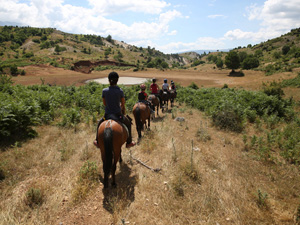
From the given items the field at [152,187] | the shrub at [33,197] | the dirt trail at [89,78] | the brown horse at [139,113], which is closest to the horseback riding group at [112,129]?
the field at [152,187]

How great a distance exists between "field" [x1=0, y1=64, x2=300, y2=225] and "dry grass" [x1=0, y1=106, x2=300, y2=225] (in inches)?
0.8

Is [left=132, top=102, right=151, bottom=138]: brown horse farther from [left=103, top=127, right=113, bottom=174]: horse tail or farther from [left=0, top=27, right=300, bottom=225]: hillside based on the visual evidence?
[left=103, top=127, right=113, bottom=174]: horse tail

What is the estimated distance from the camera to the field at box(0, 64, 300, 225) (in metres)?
3.66

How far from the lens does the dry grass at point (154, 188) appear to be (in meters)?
3.65

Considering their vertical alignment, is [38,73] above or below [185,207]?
above

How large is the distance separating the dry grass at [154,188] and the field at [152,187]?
0.07 ft

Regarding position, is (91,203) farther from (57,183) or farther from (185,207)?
(185,207)

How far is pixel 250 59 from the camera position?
6203 centimetres

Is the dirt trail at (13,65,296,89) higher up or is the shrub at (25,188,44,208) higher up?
the dirt trail at (13,65,296,89)

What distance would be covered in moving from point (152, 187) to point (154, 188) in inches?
2.7

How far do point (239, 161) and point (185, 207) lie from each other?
3.33 m

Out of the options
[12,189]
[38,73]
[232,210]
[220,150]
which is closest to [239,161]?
[220,150]

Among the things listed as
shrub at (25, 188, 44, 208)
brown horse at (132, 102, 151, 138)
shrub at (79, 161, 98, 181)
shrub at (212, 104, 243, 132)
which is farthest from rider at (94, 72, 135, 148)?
shrub at (212, 104, 243, 132)

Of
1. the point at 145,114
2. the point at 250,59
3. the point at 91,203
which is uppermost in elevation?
the point at 250,59
